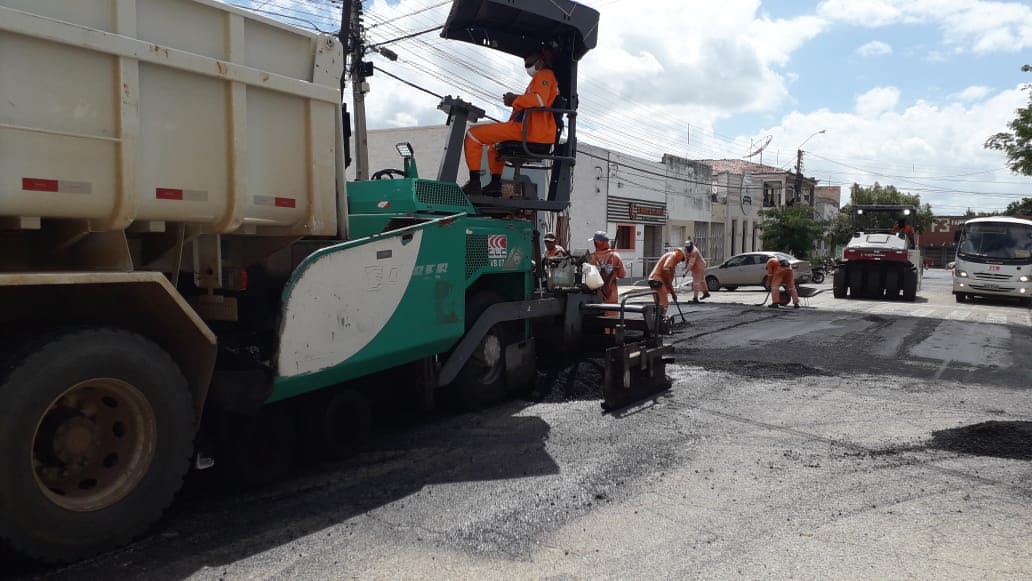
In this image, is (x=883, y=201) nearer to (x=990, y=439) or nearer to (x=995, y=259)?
(x=995, y=259)

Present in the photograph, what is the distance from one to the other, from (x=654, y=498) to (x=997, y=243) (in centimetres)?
2157

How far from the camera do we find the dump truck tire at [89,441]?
3152 mm

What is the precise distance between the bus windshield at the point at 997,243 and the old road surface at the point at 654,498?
16536 mm

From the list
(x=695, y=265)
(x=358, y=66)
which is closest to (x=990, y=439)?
(x=695, y=265)

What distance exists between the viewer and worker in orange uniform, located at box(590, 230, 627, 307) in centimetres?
976

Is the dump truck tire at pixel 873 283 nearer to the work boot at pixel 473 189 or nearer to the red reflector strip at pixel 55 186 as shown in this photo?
the work boot at pixel 473 189

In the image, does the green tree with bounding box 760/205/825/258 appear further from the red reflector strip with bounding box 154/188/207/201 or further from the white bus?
the red reflector strip with bounding box 154/188/207/201

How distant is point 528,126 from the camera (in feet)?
22.6

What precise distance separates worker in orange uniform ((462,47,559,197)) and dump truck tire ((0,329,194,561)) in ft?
12.4

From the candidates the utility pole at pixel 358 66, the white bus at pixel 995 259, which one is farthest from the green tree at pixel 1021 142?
the utility pole at pixel 358 66

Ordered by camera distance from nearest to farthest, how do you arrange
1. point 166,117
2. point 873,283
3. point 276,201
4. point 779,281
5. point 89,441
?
point 89,441
point 166,117
point 276,201
point 779,281
point 873,283

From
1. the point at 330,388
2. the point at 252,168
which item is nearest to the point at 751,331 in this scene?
the point at 330,388

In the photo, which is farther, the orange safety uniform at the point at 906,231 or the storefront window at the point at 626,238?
the storefront window at the point at 626,238

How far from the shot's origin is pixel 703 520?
A: 412 cm
